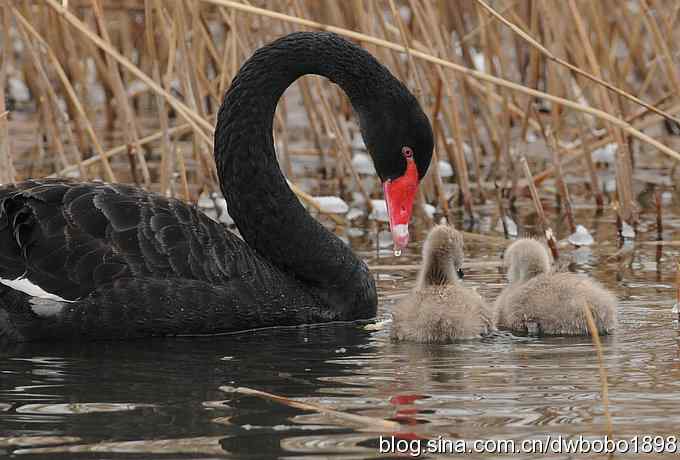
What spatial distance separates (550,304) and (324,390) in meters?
1.12

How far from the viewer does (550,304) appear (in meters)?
4.82

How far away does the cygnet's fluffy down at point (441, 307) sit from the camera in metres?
4.74

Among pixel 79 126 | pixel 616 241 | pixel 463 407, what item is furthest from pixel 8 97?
pixel 463 407

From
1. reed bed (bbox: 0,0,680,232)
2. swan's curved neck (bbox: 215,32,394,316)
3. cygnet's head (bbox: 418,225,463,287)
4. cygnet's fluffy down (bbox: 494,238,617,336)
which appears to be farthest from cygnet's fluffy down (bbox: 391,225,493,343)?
reed bed (bbox: 0,0,680,232)

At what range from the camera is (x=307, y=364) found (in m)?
4.48

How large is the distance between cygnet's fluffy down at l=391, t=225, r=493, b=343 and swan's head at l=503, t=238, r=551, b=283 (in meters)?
0.26

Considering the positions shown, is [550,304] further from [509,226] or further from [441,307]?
[509,226]

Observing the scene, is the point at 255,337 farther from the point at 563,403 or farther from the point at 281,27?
the point at 281,27

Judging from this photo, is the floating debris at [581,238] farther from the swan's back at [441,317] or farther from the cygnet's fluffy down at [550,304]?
the swan's back at [441,317]

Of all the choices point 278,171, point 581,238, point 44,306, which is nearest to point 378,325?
point 278,171

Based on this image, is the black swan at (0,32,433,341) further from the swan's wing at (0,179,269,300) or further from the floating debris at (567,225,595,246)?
the floating debris at (567,225,595,246)

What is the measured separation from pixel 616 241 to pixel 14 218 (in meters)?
2.96

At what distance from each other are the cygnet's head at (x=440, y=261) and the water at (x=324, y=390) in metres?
0.28

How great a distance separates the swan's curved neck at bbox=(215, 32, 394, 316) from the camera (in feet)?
17.5
